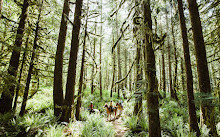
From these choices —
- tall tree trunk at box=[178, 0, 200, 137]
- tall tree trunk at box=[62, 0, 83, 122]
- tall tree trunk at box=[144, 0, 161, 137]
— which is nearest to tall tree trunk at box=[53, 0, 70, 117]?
tall tree trunk at box=[62, 0, 83, 122]

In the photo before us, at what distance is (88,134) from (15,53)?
634cm

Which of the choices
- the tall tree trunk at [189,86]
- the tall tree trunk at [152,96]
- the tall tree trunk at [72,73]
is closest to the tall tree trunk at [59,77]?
the tall tree trunk at [72,73]

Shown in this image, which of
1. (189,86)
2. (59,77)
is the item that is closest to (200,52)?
(189,86)

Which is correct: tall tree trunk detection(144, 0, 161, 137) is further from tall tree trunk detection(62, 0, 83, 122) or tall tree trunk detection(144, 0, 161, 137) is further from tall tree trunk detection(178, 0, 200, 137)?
tall tree trunk detection(62, 0, 83, 122)

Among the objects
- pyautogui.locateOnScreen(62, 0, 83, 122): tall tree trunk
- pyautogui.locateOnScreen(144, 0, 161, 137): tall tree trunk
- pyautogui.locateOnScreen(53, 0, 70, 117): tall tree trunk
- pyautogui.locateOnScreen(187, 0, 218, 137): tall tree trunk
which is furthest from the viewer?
pyautogui.locateOnScreen(53, 0, 70, 117): tall tree trunk

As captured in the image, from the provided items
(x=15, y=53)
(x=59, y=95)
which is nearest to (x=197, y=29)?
(x=59, y=95)

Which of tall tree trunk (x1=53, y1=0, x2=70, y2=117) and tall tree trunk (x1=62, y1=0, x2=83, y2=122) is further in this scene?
tall tree trunk (x1=53, y1=0, x2=70, y2=117)

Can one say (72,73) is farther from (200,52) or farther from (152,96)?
(200,52)

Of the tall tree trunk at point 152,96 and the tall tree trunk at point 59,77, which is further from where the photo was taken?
the tall tree trunk at point 59,77

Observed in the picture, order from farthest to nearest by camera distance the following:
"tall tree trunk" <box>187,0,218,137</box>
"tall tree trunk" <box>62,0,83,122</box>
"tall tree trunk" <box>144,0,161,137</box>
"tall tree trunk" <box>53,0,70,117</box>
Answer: "tall tree trunk" <box>53,0,70,117</box> < "tall tree trunk" <box>62,0,83,122</box> < "tall tree trunk" <box>187,0,218,137</box> < "tall tree trunk" <box>144,0,161,137</box>

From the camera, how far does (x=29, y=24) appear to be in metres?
6.97

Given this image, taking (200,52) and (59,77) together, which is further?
(59,77)

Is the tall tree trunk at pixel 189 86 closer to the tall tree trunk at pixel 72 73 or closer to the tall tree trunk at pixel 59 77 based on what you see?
the tall tree trunk at pixel 72 73

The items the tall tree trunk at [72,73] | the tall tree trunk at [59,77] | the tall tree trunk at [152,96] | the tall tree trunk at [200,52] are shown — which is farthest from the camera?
the tall tree trunk at [59,77]
